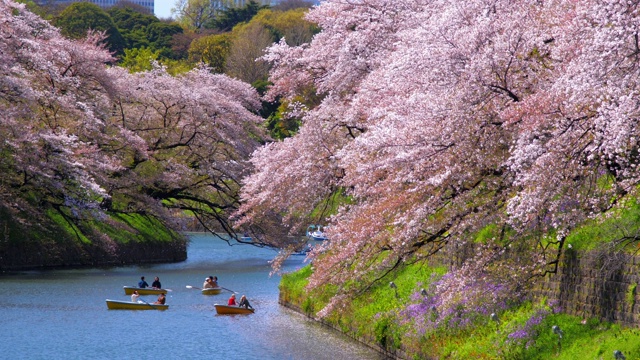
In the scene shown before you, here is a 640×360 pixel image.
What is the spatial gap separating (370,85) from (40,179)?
16193 millimetres

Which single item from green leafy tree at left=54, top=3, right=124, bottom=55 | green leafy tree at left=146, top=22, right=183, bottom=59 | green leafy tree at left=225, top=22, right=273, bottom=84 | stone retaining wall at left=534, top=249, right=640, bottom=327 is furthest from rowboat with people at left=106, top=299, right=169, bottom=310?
green leafy tree at left=146, top=22, right=183, bottom=59

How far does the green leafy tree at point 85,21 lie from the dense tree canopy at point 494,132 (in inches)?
2707

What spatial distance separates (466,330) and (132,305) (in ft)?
46.5

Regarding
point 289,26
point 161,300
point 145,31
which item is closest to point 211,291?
point 161,300

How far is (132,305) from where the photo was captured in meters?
27.9

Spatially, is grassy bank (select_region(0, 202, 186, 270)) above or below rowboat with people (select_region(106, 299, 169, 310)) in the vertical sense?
above

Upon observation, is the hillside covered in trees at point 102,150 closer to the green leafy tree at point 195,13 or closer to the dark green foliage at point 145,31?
the dark green foliage at point 145,31

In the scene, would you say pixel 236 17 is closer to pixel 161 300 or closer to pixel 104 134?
pixel 104 134

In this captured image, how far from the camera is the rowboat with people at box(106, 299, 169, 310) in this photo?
27.5 m

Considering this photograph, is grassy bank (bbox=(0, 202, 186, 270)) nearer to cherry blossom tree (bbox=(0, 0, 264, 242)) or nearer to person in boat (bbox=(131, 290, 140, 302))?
cherry blossom tree (bbox=(0, 0, 264, 242))

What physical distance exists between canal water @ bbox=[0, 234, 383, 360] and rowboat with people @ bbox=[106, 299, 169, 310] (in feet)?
0.61

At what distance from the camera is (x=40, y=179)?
32.8 meters

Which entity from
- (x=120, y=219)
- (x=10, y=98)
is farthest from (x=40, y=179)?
(x=120, y=219)

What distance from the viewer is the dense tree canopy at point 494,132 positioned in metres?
11.4
